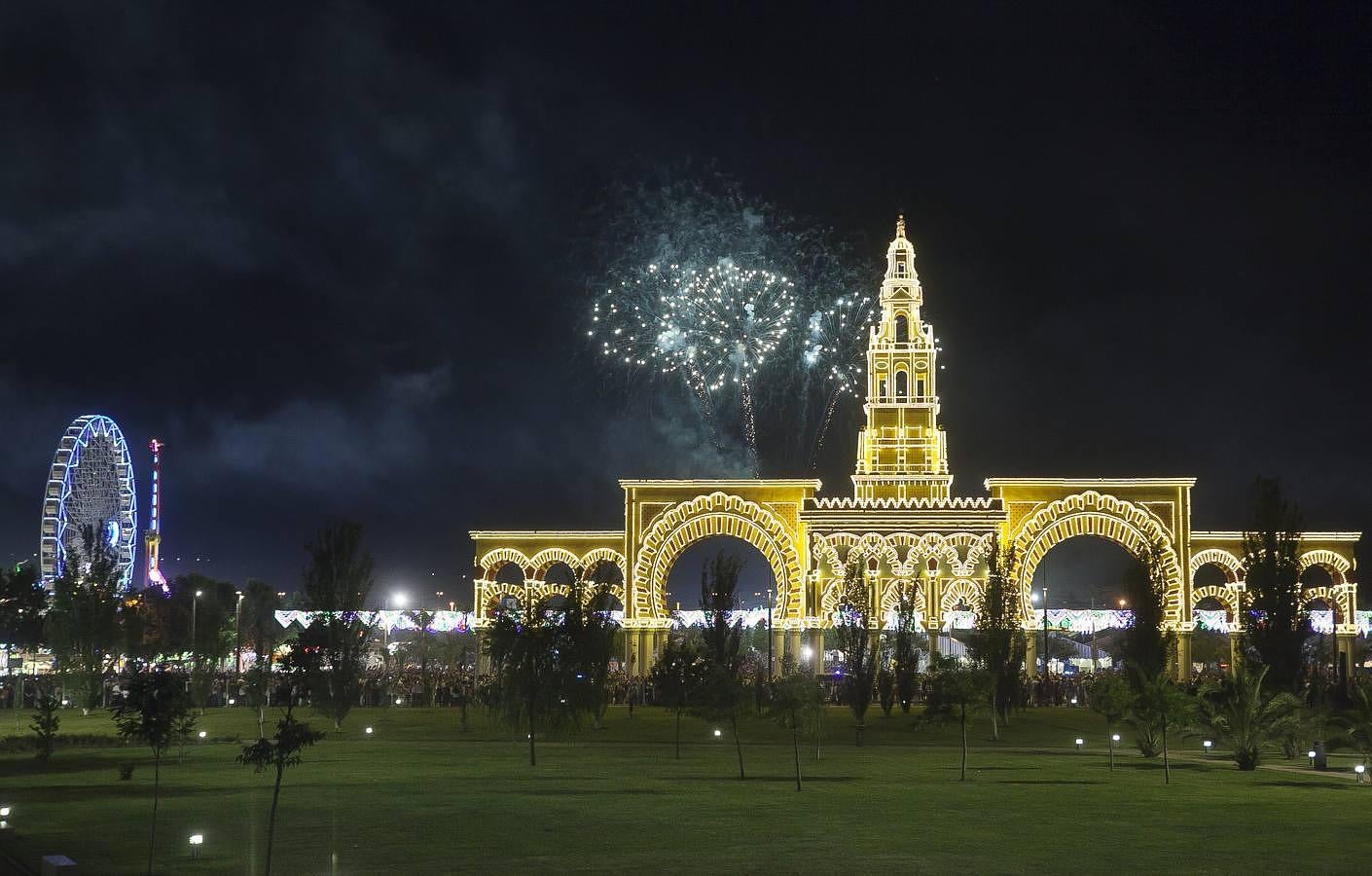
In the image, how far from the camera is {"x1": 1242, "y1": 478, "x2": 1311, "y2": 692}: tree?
4034cm

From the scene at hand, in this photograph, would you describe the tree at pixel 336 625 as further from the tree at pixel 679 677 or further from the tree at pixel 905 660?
the tree at pixel 905 660

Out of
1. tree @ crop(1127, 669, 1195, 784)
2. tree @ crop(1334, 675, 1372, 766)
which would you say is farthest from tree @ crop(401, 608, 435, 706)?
tree @ crop(1334, 675, 1372, 766)

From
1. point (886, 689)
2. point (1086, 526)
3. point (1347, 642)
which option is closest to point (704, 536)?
point (1086, 526)

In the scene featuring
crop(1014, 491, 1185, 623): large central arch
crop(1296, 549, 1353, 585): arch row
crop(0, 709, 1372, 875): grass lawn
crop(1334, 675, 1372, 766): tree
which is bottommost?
crop(0, 709, 1372, 875): grass lawn

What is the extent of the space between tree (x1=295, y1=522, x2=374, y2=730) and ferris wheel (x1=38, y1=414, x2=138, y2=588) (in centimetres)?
2699

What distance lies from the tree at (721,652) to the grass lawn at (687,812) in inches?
56.3

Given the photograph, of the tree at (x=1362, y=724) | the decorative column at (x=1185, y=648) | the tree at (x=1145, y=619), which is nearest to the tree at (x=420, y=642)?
the tree at (x=1145, y=619)

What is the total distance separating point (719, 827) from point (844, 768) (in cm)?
1061

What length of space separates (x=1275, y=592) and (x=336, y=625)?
25968 millimetres

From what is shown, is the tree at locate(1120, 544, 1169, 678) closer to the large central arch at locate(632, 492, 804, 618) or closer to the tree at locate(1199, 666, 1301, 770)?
the tree at locate(1199, 666, 1301, 770)

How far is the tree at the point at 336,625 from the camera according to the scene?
4162cm

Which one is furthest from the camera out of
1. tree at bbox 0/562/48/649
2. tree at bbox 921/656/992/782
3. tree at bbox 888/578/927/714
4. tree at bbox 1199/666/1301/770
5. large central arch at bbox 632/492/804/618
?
tree at bbox 0/562/48/649

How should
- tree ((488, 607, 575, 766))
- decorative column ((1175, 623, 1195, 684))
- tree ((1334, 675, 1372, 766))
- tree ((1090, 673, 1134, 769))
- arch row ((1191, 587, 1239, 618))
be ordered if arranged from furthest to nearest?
1. arch row ((1191, 587, 1239, 618))
2. decorative column ((1175, 623, 1195, 684))
3. tree ((488, 607, 575, 766))
4. tree ((1090, 673, 1134, 769))
5. tree ((1334, 675, 1372, 766))

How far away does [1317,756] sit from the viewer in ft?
111
